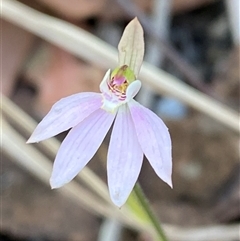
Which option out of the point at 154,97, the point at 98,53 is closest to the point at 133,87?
the point at 98,53

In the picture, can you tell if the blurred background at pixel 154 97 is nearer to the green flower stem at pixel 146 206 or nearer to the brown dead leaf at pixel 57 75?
the brown dead leaf at pixel 57 75

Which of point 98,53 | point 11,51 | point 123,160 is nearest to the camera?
point 123,160

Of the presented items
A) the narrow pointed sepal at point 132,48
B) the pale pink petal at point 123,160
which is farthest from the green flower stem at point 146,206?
the narrow pointed sepal at point 132,48

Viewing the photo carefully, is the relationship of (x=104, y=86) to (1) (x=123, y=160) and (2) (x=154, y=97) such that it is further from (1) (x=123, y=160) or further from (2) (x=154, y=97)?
(2) (x=154, y=97)

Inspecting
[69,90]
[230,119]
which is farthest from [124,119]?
[69,90]

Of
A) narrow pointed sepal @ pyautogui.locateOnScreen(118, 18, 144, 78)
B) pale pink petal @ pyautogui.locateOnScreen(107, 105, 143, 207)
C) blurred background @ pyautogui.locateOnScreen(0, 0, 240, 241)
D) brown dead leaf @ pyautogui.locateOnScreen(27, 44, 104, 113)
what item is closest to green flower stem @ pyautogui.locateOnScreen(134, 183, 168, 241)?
pale pink petal @ pyautogui.locateOnScreen(107, 105, 143, 207)

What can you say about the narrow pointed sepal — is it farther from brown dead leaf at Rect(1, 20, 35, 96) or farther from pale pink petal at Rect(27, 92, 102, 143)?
brown dead leaf at Rect(1, 20, 35, 96)
